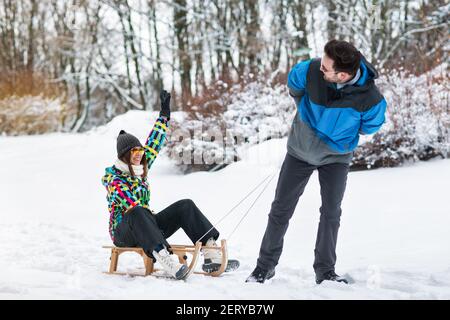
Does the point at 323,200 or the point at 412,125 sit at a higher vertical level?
the point at 412,125

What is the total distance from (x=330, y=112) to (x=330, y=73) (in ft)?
0.80

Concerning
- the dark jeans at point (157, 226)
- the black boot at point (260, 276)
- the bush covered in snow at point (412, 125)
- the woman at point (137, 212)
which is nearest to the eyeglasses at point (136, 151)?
the woman at point (137, 212)

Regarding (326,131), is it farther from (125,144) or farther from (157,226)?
(125,144)

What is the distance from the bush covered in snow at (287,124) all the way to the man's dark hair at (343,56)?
4.74m

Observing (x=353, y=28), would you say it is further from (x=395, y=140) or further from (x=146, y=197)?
(x=146, y=197)

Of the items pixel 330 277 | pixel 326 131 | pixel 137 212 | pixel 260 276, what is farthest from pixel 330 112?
pixel 137 212

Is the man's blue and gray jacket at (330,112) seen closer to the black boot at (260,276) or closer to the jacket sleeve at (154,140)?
the black boot at (260,276)

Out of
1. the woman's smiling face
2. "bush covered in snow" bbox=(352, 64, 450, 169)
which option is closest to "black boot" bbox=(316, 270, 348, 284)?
the woman's smiling face

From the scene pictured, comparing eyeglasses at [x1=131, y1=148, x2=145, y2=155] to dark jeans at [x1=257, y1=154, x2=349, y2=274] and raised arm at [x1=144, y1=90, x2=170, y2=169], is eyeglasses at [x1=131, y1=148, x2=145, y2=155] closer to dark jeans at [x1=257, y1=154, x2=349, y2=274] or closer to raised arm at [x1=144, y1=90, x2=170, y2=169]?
raised arm at [x1=144, y1=90, x2=170, y2=169]

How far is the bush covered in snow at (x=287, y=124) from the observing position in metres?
7.58

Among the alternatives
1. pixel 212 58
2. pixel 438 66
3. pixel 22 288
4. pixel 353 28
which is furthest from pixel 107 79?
pixel 22 288

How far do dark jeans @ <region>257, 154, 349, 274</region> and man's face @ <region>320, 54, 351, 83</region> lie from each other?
21.4 inches

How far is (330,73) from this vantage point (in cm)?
308
